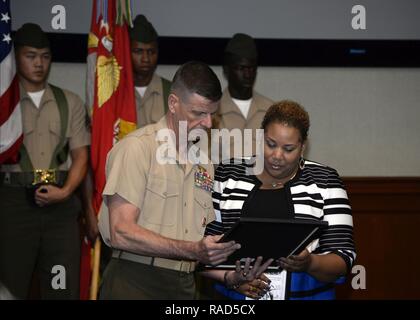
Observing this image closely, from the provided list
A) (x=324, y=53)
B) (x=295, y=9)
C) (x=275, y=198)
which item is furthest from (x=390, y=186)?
(x=275, y=198)

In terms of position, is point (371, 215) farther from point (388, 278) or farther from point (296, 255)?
point (296, 255)

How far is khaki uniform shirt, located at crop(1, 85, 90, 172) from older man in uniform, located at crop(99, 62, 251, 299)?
1834 millimetres

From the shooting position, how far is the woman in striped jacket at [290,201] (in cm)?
288

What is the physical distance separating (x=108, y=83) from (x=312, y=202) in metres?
2.06

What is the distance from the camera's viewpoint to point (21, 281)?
446 centimetres

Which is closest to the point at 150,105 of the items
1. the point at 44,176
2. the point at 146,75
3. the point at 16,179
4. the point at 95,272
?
the point at 146,75

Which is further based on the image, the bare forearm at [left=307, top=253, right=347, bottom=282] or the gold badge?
the gold badge

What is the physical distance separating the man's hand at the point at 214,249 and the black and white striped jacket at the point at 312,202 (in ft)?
0.97

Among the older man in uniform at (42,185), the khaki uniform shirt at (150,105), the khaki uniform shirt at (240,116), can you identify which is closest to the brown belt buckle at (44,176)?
the older man in uniform at (42,185)

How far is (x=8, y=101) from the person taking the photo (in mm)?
4547

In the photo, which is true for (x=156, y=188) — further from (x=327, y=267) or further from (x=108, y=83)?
(x=108, y=83)

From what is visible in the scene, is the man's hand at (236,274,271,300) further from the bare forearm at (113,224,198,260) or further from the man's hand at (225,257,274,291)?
the bare forearm at (113,224,198,260)

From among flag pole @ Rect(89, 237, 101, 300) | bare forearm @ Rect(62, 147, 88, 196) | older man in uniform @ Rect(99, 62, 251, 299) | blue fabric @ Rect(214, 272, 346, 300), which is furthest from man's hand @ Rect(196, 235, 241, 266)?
bare forearm @ Rect(62, 147, 88, 196)

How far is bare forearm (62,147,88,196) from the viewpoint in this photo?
4.56 m
